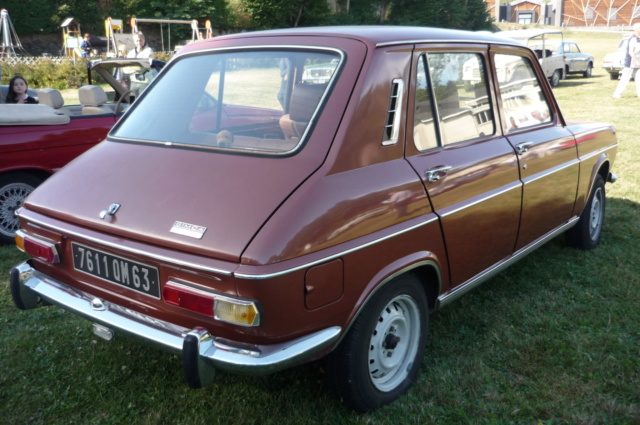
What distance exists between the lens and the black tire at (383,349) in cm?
266

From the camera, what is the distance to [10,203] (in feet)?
18.1

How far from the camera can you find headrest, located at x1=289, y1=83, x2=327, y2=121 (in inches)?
109

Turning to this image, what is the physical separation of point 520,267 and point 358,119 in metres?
2.82

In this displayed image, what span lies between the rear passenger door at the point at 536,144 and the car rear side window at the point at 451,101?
0.77ft

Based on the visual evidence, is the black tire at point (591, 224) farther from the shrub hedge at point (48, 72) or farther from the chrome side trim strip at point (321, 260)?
the shrub hedge at point (48, 72)

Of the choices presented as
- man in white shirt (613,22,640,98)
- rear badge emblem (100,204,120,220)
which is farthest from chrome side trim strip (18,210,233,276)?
man in white shirt (613,22,640,98)

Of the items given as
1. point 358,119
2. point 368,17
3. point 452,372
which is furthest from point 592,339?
point 368,17

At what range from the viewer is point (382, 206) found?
8.80ft

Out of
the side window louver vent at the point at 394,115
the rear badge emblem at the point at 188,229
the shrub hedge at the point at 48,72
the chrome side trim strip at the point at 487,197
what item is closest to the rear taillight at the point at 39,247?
the rear badge emblem at the point at 188,229

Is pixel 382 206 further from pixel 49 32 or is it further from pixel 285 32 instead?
pixel 49 32

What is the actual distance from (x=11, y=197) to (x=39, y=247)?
298 centimetres

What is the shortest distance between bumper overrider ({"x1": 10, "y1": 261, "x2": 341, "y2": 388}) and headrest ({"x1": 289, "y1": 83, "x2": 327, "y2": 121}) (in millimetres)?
1016

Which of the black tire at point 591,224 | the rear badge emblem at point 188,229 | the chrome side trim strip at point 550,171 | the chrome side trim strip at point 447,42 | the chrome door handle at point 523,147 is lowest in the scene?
the black tire at point 591,224

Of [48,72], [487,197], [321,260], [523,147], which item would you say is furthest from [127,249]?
[48,72]
